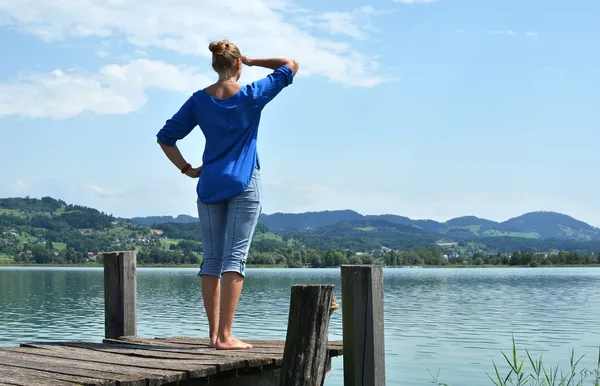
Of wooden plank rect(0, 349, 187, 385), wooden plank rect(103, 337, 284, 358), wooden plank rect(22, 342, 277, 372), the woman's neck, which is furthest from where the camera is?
the woman's neck

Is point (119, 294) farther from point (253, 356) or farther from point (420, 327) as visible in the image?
point (420, 327)

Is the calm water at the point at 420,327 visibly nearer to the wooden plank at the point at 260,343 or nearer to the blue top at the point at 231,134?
the wooden plank at the point at 260,343

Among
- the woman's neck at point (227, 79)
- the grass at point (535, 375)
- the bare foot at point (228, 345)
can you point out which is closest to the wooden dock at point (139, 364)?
the bare foot at point (228, 345)

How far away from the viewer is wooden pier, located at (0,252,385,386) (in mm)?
5539

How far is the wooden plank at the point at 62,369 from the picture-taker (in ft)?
17.3

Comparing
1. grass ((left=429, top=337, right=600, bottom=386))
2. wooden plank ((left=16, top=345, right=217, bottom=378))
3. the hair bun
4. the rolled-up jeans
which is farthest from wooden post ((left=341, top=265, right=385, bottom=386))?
the hair bun

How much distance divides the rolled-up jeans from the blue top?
0.09 meters

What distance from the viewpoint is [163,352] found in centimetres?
671

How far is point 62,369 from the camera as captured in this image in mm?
5715

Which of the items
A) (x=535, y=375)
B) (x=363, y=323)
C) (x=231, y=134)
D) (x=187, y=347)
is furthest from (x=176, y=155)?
(x=535, y=375)

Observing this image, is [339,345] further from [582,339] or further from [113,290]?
[582,339]

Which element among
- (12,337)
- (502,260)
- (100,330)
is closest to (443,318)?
(100,330)

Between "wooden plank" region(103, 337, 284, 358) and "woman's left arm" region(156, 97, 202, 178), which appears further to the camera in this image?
"woman's left arm" region(156, 97, 202, 178)

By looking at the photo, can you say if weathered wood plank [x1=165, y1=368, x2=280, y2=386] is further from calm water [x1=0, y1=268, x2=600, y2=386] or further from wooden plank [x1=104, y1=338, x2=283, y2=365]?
calm water [x1=0, y1=268, x2=600, y2=386]
